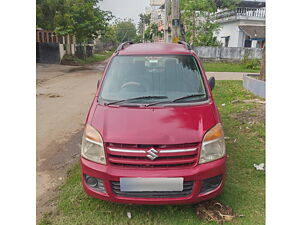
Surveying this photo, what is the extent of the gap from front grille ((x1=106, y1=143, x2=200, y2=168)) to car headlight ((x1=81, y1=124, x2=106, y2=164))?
13cm

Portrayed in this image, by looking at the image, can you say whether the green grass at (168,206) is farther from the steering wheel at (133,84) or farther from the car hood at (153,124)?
the steering wheel at (133,84)

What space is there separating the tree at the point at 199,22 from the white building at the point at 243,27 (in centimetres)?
252

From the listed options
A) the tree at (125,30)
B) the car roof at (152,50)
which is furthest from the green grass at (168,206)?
the tree at (125,30)

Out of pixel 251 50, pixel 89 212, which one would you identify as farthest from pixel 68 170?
pixel 251 50

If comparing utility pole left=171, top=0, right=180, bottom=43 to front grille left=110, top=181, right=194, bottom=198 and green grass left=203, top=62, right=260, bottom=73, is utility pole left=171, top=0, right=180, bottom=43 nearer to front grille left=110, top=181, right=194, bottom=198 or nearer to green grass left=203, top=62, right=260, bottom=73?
front grille left=110, top=181, right=194, bottom=198

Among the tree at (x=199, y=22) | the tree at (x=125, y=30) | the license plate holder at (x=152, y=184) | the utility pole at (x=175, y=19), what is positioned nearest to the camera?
the license plate holder at (x=152, y=184)

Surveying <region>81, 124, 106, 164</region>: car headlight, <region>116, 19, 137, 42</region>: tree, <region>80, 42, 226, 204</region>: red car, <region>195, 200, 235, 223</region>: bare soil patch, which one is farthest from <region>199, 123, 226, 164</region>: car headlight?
<region>116, 19, 137, 42</region>: tree

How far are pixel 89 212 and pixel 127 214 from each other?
0.42m

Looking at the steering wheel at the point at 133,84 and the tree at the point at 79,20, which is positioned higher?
the tree at the point at 79,20

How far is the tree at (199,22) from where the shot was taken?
2077cm

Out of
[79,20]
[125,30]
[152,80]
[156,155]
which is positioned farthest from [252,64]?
[125,30]

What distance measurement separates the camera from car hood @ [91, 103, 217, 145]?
7.45ft

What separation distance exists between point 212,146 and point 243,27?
23.5 meters

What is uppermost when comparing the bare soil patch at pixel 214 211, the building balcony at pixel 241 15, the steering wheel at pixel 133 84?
the building balcony at pixel 241 15
